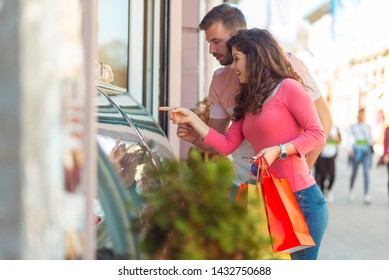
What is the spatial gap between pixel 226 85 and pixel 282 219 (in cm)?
120

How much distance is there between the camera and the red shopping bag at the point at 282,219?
11.8 ft

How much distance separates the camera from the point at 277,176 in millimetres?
4023

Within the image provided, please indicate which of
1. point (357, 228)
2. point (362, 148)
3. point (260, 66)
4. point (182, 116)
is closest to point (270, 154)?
point (260, 66)

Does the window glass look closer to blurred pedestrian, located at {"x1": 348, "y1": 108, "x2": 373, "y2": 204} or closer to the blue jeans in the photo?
the blue jeans

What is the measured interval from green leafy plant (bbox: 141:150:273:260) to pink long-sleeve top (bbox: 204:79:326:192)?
1.37 meters

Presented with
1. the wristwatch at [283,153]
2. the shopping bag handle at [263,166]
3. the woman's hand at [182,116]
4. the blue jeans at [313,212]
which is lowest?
the blue jeans at [313,212]

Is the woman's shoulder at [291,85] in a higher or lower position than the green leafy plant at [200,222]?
higher

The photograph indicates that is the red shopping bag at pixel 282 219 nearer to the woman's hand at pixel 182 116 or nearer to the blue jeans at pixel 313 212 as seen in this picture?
the blue jeans at pixel 313 212

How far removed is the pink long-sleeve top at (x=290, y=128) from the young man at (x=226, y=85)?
0.46m

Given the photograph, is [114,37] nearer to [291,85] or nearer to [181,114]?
[181,114]

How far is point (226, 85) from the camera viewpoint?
4.65 meters

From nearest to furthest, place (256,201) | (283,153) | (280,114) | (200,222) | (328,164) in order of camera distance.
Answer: (200,222)
(256,201)
(283,153)
(280,114)
(328,164)

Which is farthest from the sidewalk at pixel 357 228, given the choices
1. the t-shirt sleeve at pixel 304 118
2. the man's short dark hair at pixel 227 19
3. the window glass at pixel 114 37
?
the t-shirt sleeve at pixel 304 118
